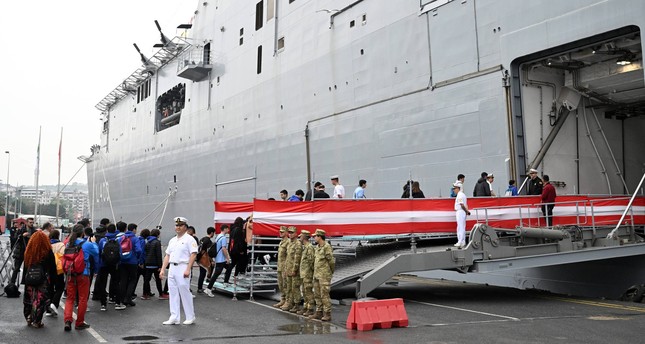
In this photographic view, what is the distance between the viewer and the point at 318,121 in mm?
17938

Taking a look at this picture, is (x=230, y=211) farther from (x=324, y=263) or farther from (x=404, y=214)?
(x=324, y=263)

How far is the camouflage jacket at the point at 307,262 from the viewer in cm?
878

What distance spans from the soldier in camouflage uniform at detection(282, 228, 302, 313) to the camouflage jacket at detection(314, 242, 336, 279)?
0.74 meters

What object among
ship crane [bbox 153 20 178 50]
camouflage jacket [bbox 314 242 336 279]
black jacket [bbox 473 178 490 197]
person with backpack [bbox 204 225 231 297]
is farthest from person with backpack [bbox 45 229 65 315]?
ship crane [bbox 153 20 178 50]

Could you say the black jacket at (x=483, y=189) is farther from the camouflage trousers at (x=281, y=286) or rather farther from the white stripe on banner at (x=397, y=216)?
the camouflage trousers at (x=281, y=286)

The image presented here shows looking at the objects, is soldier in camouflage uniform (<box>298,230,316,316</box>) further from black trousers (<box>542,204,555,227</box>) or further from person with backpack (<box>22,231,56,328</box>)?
black trousers (<box>542,204,555,227</box>)

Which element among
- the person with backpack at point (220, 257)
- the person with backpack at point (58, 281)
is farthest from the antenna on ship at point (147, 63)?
the person with backpack at point (58, 281)

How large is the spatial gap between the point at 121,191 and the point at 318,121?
927 inches

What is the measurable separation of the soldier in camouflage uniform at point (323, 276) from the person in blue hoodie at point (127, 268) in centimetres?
349

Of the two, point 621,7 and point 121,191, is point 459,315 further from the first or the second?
point 121,191

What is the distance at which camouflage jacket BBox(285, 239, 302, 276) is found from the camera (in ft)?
30.1

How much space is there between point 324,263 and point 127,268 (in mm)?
3760

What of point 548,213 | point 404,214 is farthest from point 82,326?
point 548,213

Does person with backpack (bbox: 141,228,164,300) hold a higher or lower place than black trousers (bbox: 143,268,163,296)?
higher
